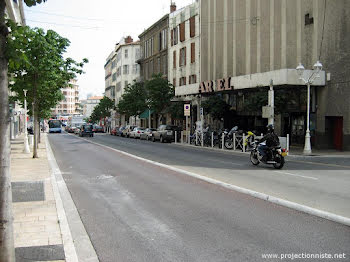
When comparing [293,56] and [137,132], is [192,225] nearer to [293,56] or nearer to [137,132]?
[293,56]

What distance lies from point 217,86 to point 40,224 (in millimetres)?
25032

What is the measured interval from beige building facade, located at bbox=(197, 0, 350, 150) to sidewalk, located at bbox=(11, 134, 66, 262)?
1676 cm

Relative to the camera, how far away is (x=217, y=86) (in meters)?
30.1

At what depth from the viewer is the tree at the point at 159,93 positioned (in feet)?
138

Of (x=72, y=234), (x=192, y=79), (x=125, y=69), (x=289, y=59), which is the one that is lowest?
(x=72, y=234)


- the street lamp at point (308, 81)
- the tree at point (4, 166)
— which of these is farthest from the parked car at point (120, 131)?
the tree at point (4, 166)

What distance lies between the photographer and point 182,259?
474cm

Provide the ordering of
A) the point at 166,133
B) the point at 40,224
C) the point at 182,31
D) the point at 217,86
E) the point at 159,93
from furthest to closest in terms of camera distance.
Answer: the point at 182,31
the point at 159,93
the point at 166,133
the point at 217,86
the point at 40,224

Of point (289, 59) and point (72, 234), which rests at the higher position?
point (289, 59)

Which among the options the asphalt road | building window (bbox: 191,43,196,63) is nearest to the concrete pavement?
the asphalt road

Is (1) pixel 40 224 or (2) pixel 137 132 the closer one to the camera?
(1) pixel 40 224

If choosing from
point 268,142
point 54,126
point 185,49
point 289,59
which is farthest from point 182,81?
point 54,126

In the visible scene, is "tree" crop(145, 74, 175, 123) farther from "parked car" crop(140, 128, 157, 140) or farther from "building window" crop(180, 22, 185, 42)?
"building window" crop(180, 22, 185, 42)

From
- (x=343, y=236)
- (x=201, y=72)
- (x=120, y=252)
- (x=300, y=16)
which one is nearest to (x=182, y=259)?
(x=120, y=252)
